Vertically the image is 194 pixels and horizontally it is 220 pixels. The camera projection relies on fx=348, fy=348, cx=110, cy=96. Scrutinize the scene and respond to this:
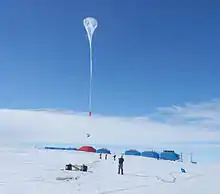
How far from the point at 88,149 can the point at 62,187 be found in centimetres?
5983

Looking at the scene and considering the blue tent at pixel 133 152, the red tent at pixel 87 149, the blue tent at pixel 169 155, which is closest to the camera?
the blue tent at pixel 169 155

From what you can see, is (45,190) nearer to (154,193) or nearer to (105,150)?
(154,193)

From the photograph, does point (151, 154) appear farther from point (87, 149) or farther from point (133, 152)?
point (87, 149)

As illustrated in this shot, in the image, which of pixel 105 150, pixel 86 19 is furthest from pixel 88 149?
pixel 86 19

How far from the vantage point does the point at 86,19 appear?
26.4m

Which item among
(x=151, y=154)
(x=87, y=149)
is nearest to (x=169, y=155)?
(x=151, y=154)

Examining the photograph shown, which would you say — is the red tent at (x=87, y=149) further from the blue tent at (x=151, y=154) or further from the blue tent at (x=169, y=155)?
the blue tent at (x=169, y=155)

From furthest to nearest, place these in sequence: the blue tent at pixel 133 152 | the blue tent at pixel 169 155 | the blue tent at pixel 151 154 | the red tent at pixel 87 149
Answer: the red tent at pixel 87 149 → the blue tent at pixel 133 152 → the blue tent at pixel 151 154 → the blue tent at pixel 169 155

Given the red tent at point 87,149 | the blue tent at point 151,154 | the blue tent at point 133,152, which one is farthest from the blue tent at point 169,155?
the red tent at point 87,149

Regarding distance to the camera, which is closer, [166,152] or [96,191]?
[96,191]

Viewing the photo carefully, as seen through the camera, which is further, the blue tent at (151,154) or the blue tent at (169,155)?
the blue tent at (151,154)

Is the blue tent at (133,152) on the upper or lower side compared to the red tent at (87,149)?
lower

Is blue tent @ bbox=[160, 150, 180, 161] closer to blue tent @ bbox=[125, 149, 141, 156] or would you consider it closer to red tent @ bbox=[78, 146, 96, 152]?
blue tent @ bbox=[125, 149, 141, 156]

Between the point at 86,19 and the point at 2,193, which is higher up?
the point at 86,19
